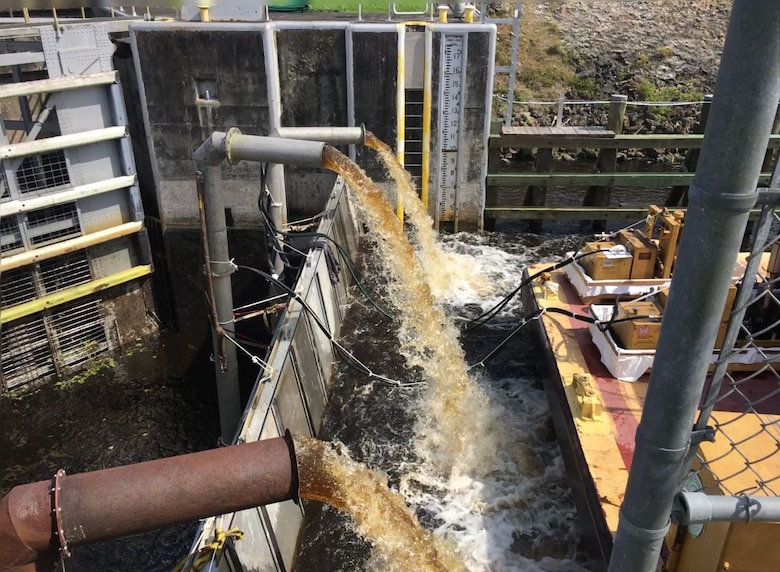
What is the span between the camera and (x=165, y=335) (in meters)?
12.8

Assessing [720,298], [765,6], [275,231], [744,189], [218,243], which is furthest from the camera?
[275,231]

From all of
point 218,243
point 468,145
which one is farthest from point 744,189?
point 468,145

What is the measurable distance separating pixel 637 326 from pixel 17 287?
958 cm

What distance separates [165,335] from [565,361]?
858 centimetres

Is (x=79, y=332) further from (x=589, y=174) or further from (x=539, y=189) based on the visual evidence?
(x=589, y=174)

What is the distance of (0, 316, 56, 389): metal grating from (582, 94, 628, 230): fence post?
1206cm

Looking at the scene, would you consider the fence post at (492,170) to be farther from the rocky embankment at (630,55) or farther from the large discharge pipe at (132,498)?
the rocky embankment at (630,55)

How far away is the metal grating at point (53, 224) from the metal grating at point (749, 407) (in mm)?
10185

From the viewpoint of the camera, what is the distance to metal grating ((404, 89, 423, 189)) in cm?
1308

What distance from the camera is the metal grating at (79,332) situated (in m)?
10.9

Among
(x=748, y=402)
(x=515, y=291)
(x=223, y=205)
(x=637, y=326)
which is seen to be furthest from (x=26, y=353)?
(x=748, y=402)

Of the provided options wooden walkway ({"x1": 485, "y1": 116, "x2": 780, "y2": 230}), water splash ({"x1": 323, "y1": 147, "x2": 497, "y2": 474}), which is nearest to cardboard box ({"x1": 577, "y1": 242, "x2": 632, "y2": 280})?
water splash ({"x1": 323, "y1": 147, "x2": 497, "y2": 474})

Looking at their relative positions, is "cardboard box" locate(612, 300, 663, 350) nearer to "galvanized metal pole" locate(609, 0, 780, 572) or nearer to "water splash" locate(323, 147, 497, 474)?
"water splash" locate(323, 147, 497, 474)

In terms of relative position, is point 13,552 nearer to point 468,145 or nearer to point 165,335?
point 165,335
